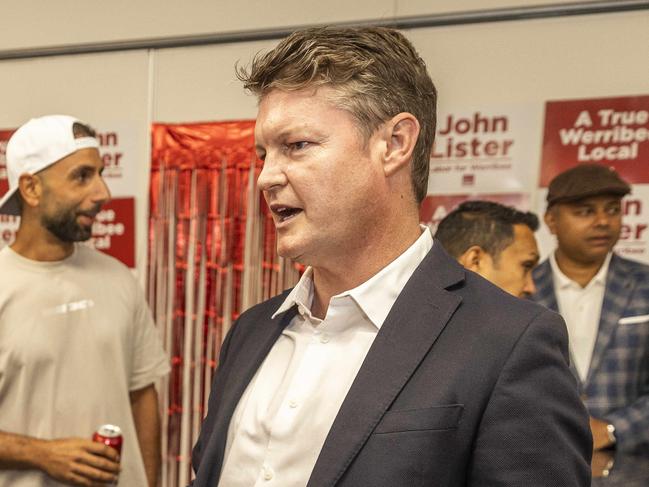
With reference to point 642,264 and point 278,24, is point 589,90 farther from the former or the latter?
point 278,24

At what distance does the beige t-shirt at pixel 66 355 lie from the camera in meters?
2.62

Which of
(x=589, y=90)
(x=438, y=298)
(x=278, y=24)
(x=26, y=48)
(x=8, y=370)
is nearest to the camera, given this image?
(x=438, y=298)

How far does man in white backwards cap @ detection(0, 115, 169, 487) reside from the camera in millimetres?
2592

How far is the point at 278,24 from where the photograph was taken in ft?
10.7

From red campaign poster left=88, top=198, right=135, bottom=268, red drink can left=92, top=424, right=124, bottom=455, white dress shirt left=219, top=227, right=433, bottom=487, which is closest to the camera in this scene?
white dress shirt left=219, top=227, right=433, bottom=487

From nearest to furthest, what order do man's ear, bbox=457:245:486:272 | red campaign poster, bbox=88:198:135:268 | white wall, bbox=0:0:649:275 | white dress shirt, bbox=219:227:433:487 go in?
1. white dress shirt, bbox=219:227:433:487
2. man's ear, bbox=457:245:486:272
3. white wall, bbox=0:0:649:275
4. red campaign poster, bbox=88:198:135:268

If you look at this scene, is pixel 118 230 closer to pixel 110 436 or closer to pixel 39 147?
pixel 39 147

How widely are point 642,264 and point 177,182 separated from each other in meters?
1.75

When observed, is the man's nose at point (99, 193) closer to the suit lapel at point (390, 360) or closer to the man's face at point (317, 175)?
the man's face at point (317, 175)

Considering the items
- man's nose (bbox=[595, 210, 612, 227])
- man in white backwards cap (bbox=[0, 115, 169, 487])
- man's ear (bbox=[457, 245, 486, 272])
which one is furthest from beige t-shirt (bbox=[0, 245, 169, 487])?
man's nose (bbox=[595, 210, 612, 227])

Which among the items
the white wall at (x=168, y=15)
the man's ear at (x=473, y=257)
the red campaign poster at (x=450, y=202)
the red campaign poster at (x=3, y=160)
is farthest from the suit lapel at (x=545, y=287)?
the red campaign poster at (x=3, y=160)

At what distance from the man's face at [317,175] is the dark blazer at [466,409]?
0.62ft

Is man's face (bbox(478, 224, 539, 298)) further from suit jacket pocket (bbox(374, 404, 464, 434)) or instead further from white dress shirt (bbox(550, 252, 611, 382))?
suit jacket pocket (bbox(374, 404, 464, 434))

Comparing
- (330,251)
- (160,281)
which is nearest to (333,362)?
(330,251)
